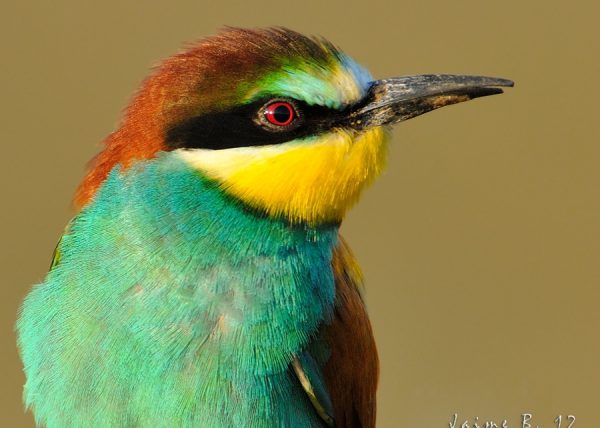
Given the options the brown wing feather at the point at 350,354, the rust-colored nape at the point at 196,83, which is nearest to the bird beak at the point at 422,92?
the rust-colored nape at the point at 196,83

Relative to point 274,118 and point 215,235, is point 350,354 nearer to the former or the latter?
point 215,235

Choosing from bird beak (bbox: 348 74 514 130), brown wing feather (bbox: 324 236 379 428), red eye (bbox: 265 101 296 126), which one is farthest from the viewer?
brown wing feather (bbox: 324 236 379 428)

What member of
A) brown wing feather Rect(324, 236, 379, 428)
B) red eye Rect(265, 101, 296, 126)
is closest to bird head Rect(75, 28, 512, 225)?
red eye Rect(265, 101, 296, 126)

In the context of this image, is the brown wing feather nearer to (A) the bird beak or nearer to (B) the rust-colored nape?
(A) the bird beak

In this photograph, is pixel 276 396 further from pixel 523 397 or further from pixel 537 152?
pixel 537 152

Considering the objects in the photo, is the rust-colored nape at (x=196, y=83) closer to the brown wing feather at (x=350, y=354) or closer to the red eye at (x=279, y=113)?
the red eye at (x=279, y=113)

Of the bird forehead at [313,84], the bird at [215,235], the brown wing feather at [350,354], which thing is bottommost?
the brown wing feather at [350,354]
